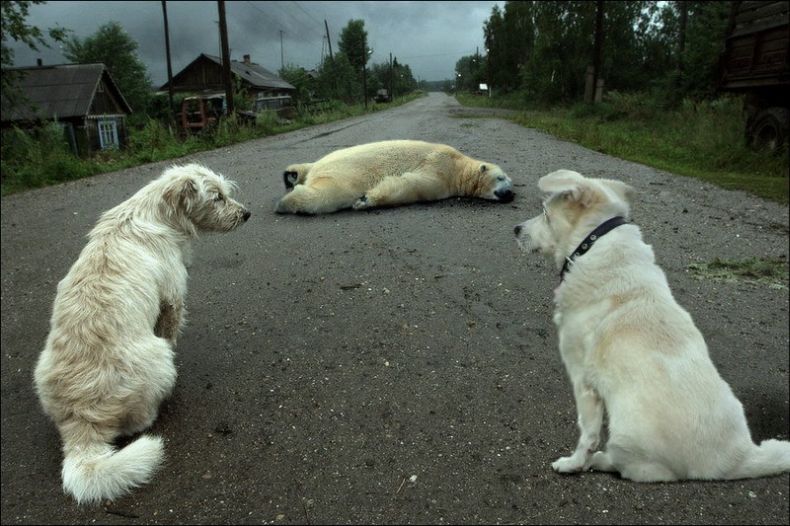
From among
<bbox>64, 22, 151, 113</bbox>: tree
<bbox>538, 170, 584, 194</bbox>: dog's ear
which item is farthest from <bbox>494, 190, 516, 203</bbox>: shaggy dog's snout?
<bbox>64, 22, 151, 113</bbox>: tree

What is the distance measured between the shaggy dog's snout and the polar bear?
707 millimetres

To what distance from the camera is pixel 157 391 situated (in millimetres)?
2850

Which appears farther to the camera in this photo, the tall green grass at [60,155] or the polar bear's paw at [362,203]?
the polar bear's paw at [362,203]

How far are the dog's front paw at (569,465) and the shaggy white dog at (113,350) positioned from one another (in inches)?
77.3

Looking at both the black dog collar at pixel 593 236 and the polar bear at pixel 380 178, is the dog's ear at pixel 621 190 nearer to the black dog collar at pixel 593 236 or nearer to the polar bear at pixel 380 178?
the black dog collar at pixel 593 236

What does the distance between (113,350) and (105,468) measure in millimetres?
693

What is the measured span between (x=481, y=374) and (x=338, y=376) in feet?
3.25

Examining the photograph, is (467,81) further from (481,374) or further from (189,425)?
(189,425)

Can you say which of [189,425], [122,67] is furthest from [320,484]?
[122,67]

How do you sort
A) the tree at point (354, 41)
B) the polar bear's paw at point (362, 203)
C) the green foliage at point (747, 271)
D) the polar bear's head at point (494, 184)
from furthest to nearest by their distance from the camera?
the tree at point (354, 41) < the polar bear's paw at point (362, 203) < the polar bear's head at point (494, 184) < the green foliage at point (747, 271)

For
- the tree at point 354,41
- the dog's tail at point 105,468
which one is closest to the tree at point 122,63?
the tree at point 354,41

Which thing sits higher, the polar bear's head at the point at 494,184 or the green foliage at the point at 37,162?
the green foliage at the point at 37,162

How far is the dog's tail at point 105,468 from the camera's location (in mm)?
2258

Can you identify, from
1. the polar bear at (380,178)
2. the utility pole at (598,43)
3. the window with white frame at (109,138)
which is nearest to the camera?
the utility pole at (598,43)
